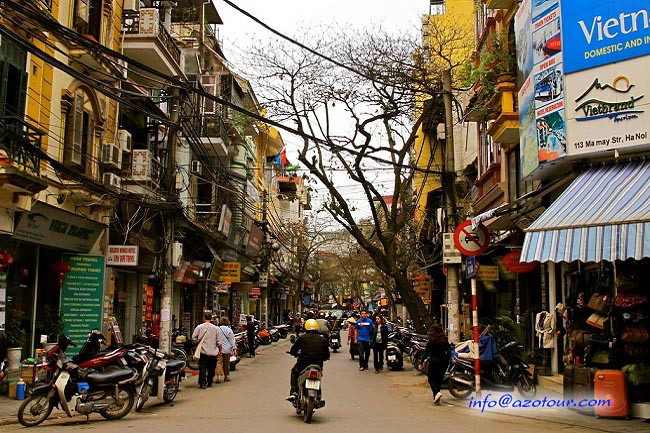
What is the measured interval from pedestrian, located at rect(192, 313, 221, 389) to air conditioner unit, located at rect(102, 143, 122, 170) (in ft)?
15.3

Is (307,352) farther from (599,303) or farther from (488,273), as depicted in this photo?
(488,273)

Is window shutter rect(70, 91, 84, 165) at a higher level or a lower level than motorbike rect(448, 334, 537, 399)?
higher

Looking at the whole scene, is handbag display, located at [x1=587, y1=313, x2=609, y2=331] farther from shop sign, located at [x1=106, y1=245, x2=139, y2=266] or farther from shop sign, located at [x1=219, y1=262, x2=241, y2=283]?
shop sign, located at [x1=219, y1=262, x2=241, y2=283]

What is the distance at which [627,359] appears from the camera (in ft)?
35.9

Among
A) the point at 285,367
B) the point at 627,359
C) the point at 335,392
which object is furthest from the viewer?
the point at 285,367

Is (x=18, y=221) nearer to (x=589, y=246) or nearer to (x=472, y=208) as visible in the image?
(x=589, y=246)

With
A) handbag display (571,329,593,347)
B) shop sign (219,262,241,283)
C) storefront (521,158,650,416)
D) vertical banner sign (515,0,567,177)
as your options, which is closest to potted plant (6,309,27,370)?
storefront (521,158,650,416)

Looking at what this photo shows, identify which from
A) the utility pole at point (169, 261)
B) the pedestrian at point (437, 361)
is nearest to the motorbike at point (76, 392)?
the pedestrian at point (437, 361)

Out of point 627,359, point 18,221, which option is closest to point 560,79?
point 627,359

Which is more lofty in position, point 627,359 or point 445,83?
point 445,83

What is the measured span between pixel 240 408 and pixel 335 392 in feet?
12.3

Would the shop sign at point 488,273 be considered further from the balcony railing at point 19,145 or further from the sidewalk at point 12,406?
the balcony railing at point 19,145

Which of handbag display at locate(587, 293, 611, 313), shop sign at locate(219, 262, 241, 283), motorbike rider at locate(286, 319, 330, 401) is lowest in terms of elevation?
motorbike rider at locate(286, 319, 330, 401)

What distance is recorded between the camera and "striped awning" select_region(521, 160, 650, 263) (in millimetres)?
9250
